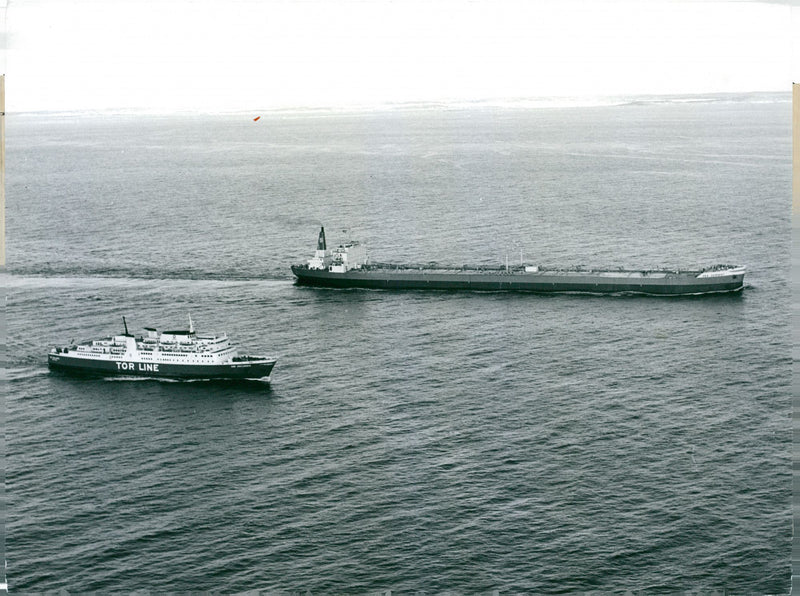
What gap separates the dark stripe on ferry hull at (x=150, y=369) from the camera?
6606 centimetres

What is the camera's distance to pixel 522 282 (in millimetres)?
87688

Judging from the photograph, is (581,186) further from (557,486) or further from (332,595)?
(332,595)

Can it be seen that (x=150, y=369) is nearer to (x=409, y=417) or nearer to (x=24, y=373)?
(x=24, y=373)

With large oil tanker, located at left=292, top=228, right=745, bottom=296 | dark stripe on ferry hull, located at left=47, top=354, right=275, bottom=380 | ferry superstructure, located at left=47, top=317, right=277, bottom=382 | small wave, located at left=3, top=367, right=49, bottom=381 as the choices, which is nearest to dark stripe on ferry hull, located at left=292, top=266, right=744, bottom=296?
large oil tanker, located at left=292, top=228, right=745, bottom=296

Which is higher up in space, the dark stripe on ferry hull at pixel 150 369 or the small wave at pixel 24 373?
the small wave at pixel 24 373

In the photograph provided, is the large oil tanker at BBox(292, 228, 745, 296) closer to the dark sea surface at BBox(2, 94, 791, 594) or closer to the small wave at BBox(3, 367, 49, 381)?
the dark sea surface at BBox(2, 94, 791, 594)

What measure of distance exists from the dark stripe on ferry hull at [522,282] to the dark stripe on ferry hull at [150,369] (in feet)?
82.1

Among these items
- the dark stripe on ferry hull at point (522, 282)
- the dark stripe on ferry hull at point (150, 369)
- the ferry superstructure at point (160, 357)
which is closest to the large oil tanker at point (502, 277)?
the dark stripe on ferry hull at point (522, 282)

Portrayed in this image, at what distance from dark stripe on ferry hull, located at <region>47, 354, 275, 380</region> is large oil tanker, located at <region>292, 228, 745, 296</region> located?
82.3ft

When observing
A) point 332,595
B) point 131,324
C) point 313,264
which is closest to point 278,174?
point 313,264

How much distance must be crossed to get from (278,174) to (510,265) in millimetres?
61803

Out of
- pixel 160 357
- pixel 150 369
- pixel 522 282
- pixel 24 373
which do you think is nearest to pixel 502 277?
pixel 522 282

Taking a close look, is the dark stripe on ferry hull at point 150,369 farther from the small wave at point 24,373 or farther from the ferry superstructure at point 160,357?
the small wave at point 24,373

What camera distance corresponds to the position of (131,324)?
2933 inches
